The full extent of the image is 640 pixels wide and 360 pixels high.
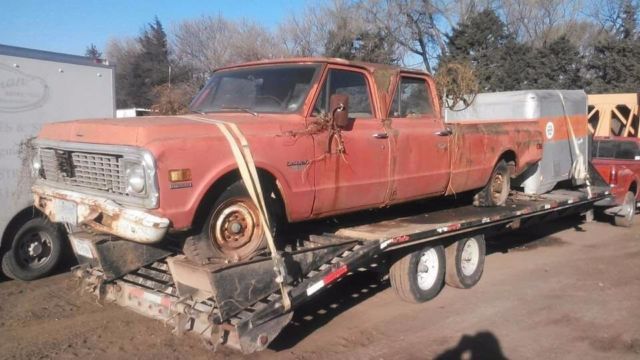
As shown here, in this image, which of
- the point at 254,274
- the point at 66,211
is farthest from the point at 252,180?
the point at 66,211

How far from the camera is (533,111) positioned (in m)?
9.06

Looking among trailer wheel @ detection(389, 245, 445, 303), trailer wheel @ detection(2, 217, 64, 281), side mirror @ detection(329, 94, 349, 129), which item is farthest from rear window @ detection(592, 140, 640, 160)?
trailer wheel @ detection(2, 217, 64, 281)

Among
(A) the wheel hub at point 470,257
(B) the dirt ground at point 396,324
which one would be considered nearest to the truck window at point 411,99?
(A) the wheel hub at point 470,257

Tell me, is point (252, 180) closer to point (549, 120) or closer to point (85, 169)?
point (85, 169)

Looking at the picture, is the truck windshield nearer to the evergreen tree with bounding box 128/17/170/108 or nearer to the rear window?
the rear window

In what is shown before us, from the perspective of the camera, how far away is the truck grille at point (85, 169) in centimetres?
438

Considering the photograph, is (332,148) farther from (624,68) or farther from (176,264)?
(624,68)

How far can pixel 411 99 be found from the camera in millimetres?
6562

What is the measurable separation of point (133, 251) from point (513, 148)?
518 cm

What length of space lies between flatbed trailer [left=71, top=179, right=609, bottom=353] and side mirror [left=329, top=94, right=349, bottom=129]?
1.08m

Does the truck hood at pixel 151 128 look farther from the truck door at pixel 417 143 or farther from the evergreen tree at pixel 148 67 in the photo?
the evergreen tree at pixel 148 67

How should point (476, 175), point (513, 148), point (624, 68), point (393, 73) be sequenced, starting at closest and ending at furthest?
point (393, 73) → point (476, 175) → point (513, 148) → point (624, 68)

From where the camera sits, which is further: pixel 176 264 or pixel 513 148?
pixel 513 148

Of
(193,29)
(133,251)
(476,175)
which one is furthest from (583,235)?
(193,29)
